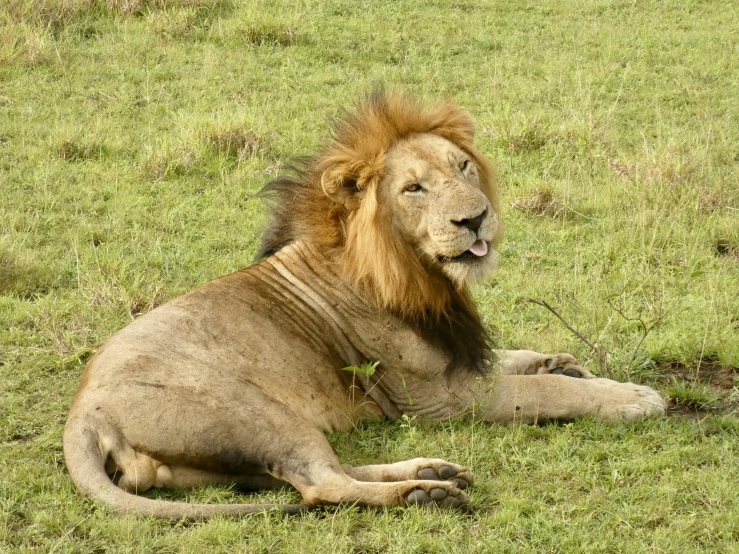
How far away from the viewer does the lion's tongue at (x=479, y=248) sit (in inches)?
180

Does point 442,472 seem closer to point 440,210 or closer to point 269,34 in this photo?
point 440,210

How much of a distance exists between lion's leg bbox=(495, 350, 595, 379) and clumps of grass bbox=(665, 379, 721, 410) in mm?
364

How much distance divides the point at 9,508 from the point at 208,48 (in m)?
6.39

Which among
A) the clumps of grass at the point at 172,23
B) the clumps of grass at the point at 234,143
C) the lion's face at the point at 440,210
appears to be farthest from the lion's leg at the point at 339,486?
the clumps of grass at the point at 172,23

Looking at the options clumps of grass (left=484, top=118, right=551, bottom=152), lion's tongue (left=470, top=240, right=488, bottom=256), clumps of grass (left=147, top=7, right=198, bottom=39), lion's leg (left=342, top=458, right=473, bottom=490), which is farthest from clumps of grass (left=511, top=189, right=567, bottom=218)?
clumps of grass (left=147, top=7, right=198, bottom=39)

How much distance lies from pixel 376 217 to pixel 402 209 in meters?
0.11

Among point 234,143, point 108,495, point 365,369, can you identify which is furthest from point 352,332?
point 234,143

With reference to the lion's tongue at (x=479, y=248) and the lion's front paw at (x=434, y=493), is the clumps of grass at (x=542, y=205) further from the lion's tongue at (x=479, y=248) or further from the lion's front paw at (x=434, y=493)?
the lion's front paw at (x=434, y=493)

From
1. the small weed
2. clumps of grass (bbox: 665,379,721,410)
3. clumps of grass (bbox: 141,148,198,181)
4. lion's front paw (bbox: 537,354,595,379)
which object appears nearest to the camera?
the small weed

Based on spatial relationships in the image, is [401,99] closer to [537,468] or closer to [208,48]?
[537,468]

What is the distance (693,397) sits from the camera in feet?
16.3

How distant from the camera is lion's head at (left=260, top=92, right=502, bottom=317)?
4582 mm

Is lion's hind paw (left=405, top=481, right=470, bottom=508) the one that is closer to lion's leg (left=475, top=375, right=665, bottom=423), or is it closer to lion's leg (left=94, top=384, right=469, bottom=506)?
lion's leg (left=94, top=384, right=469, bottom=506)

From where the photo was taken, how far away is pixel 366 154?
4.72 meters
